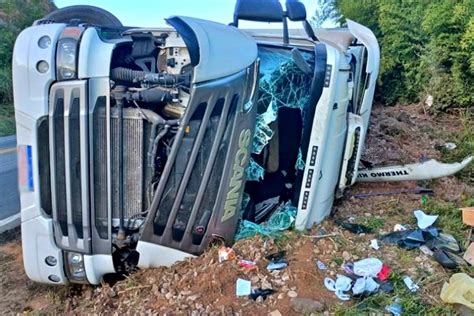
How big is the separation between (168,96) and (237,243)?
1.06 meters

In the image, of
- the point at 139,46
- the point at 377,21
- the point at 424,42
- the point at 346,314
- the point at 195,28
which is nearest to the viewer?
the point at 346,314

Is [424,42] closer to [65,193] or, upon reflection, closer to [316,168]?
[316,168]

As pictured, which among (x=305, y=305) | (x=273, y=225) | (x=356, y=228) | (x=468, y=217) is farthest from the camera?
(x=468, y=217)

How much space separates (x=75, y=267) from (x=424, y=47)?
715 centimetres

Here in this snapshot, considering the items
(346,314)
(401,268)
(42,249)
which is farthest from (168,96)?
(401,268)

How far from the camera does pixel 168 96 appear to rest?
2.85 m

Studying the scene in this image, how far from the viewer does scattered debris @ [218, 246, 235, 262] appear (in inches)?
115

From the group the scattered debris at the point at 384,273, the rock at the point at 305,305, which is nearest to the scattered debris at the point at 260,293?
the rock at the point at 305,305

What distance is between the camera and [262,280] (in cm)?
281

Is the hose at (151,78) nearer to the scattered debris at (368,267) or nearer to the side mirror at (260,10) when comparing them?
the side mirror at (260,10)

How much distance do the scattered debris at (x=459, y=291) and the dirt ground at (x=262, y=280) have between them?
7 cm

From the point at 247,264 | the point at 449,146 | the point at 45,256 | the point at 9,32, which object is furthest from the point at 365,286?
the point at 9,32

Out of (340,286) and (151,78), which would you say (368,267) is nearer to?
(340,286)

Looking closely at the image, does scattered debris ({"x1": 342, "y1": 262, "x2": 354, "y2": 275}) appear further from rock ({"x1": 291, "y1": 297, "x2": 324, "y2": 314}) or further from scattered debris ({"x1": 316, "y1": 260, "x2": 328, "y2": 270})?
rock ({"x1": 291, "y1": 297, "x2": 324, "y2": 314})
